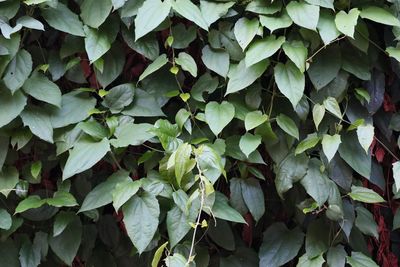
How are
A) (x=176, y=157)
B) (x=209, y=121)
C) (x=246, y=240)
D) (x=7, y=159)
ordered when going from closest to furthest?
(x=176, y=157) → (x=209, y=121) → (x=7, y=159) → (x=246, y=240)

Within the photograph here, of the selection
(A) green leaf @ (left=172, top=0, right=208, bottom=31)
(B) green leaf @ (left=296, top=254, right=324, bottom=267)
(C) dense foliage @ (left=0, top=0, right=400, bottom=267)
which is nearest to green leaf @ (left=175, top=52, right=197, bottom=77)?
(C) dense foliage @ (left=0, top=0, right=400, bottom=267)

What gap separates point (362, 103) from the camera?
154 cm

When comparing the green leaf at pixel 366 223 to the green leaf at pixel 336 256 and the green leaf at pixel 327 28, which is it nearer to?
the green leaf at pixel 336 256

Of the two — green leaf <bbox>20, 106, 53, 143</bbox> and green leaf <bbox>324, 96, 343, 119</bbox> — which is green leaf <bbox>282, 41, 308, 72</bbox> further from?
green leaf <bbox>20, 106, 53, 143</bbox>

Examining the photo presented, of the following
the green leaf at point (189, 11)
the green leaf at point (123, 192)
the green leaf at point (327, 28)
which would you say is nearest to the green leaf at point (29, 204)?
the green leaf at point (123, 192)

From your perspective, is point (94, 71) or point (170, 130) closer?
point (170, 130)

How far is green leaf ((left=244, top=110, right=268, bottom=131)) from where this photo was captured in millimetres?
1377

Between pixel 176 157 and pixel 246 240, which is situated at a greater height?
pixel 176 157

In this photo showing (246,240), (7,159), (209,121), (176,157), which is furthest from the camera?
(246,240)

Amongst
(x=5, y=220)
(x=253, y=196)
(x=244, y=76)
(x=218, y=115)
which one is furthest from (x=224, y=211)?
(x=5, y=220)

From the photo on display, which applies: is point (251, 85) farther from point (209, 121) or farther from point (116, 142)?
point (116, 142)

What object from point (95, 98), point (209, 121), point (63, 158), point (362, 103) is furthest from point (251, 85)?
point (63, 158)

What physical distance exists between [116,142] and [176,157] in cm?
18

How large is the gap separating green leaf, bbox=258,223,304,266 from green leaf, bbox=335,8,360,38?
0.56 metres
